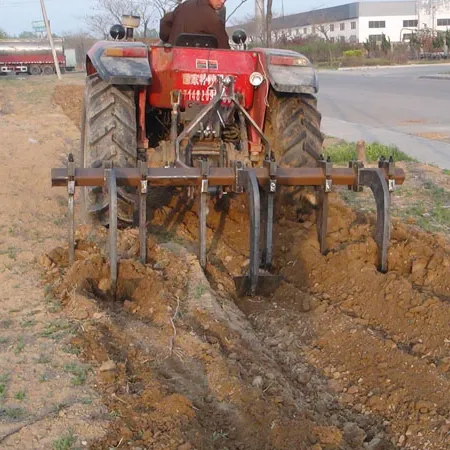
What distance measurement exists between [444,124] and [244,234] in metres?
10.6

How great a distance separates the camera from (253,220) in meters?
5.08

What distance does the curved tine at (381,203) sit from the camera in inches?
214

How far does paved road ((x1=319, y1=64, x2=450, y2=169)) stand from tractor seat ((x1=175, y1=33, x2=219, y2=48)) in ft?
16.4

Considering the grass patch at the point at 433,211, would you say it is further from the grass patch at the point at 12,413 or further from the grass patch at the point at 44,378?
the grass patch at the point at 12,413

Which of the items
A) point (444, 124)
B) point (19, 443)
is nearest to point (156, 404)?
point (19, 443)

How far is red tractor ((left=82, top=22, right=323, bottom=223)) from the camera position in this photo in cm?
601

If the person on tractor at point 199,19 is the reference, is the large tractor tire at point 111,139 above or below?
below

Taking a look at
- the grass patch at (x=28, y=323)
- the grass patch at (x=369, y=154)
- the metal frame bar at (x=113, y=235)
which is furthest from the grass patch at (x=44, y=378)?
the grass patch at (x=369, y=154)

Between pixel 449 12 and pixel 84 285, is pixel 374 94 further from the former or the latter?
pixel 449 12

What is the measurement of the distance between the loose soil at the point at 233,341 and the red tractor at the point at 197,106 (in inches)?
25.9

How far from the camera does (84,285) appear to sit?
4922mm

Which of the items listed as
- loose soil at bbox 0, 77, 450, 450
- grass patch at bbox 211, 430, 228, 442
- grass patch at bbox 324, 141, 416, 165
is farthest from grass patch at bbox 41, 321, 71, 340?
grass patch at bbox 324, 141, 416, 165

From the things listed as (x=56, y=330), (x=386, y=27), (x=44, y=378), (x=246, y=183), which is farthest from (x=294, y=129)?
(x=386, y=27)

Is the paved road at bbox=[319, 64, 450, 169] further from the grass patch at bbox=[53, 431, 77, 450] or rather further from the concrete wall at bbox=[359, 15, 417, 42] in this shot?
the concrete wall at bbox=[359, 15, 417, 42]
